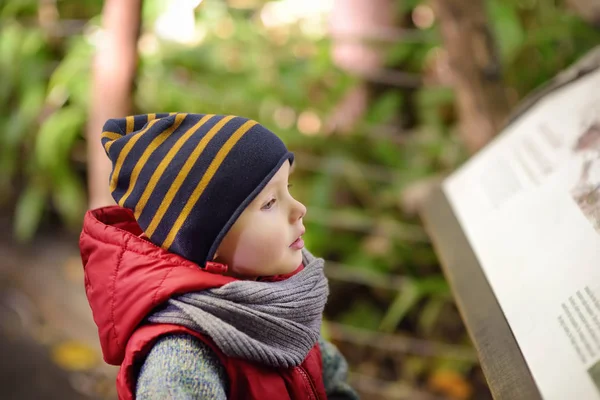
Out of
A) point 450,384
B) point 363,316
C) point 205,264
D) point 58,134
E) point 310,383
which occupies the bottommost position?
point 450,384

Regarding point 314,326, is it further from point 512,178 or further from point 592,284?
point 512,178

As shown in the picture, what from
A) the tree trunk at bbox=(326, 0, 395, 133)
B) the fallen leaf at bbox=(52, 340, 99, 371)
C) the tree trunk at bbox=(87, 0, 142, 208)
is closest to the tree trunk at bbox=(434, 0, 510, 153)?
the tree trunk at bbox=(326, 0, 395, 133)

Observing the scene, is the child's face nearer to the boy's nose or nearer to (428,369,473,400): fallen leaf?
the boy's nose

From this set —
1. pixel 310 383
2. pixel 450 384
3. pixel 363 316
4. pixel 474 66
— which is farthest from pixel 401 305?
pixel 310 383

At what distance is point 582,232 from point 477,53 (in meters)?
0.79

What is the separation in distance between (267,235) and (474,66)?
1.02m

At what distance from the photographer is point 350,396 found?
877mm

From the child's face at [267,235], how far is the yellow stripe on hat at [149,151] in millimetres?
122

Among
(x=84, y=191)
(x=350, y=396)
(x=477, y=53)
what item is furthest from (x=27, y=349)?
(x=477, y=53)

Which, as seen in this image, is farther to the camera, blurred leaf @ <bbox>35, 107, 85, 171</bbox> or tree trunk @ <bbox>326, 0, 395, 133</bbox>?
blurred leaf @ <bbox>35, 107, 85, 171</bbox>

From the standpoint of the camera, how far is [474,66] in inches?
59.1

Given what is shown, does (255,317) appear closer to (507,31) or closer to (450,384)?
(450,384)

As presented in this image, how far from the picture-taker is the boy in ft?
2.11

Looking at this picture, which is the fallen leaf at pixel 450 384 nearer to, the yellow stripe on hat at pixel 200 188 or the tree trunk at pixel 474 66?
the tree trunk at pixel 474 66
